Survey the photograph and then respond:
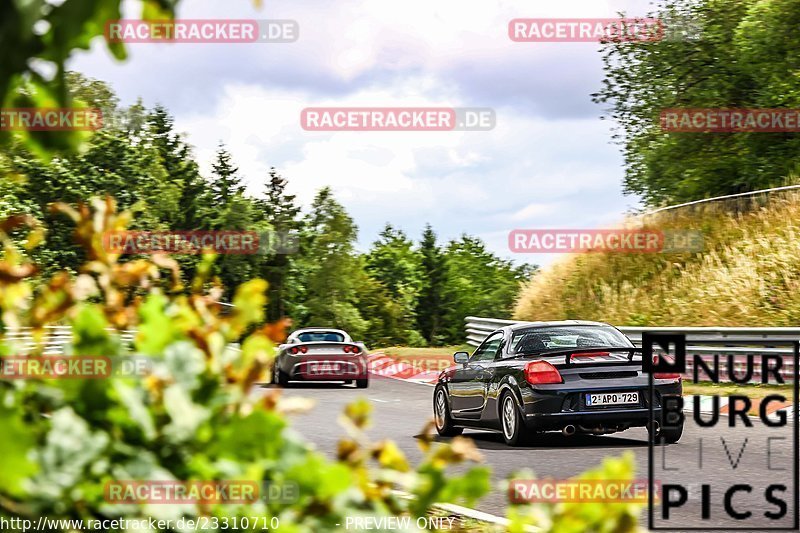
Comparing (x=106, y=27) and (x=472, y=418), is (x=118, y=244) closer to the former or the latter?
(x=106, y=27)

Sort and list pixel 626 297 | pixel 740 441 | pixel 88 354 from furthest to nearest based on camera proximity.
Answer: pixel 626 297 < pixel 740 441 < pixel 88 354

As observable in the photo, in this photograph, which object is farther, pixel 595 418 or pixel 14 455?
pixel 595 418

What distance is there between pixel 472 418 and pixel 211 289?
10.9 m

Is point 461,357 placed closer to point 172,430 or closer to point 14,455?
point 172,430

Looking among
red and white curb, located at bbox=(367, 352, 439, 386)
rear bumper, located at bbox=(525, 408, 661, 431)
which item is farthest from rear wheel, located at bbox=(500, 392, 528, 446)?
red and white curb, located at bbox=(367, 352, 439, 386)

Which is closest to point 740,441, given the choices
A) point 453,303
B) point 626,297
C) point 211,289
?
point 211,289

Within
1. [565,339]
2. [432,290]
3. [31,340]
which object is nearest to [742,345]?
[565,339]

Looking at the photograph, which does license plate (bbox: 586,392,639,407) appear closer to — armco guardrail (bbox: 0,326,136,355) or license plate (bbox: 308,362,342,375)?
armco guardrail (bbox: 0,326,136,355)

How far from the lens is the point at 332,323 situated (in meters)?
76.8

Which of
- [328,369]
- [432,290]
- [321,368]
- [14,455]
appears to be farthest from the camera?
[432,290]

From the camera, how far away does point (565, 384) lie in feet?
38.8

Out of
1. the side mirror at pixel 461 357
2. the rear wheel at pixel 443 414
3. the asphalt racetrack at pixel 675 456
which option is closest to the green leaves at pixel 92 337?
the asphalt racetrack at pixel 675 456

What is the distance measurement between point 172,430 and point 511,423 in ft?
34.9

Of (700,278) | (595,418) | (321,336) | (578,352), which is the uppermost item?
(700,278)
